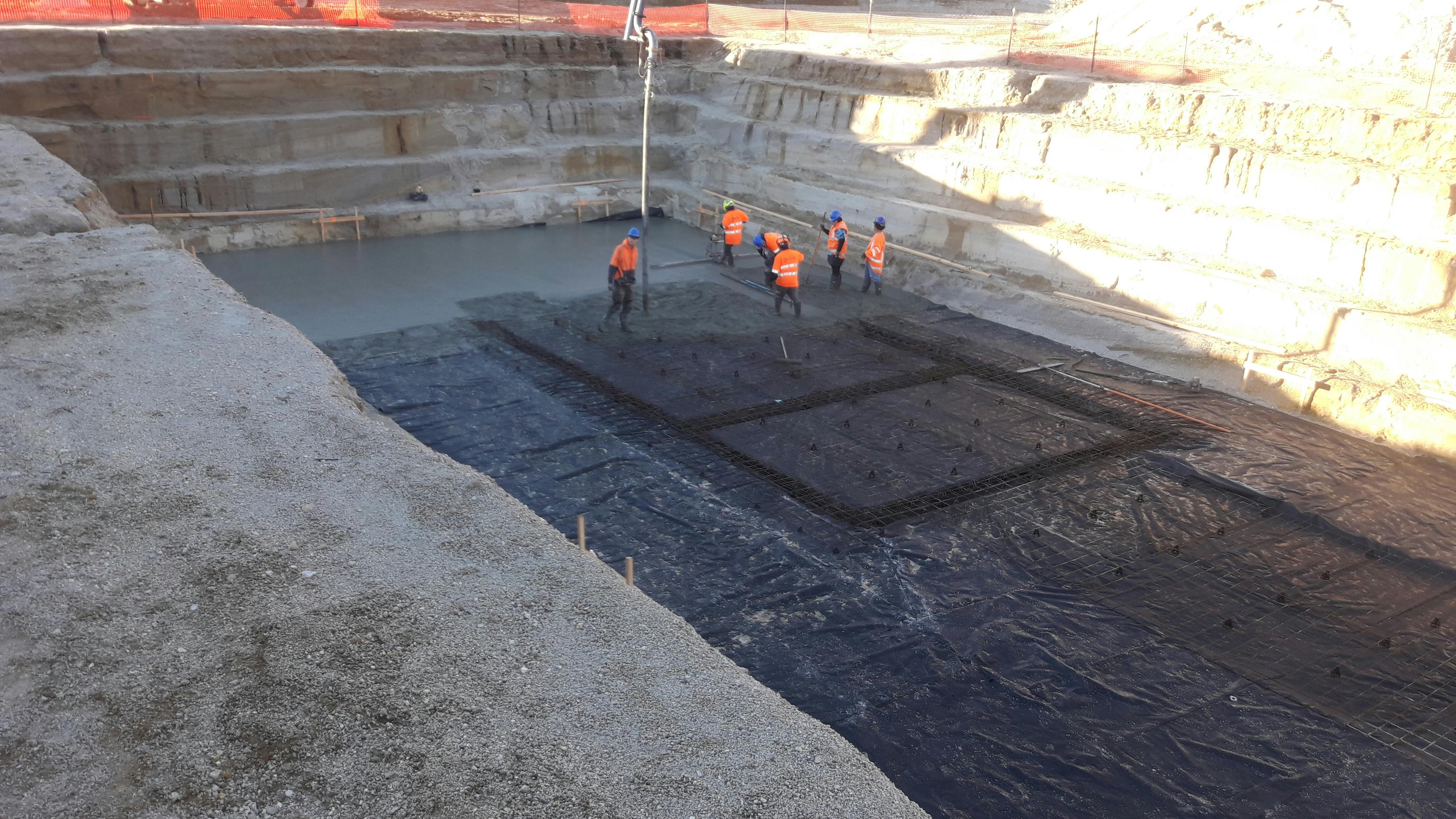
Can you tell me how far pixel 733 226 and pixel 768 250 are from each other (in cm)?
120

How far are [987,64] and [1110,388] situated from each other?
8995mm

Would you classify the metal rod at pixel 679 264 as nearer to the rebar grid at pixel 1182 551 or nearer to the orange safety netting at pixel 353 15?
the rebar grid at pixel 1182 551

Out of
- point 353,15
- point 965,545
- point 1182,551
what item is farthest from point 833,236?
point 353,15

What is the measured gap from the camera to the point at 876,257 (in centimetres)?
1512

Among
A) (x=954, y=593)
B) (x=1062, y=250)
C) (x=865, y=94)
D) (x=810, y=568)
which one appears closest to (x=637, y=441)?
(x=810, y=568)

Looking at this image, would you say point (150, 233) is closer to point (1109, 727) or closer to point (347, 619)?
point (347, 619)

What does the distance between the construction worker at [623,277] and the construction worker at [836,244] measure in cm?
310

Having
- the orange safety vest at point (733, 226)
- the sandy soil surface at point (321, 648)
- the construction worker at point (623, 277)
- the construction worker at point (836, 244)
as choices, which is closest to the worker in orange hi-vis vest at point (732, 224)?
the orange safety vest at point (733, 226)

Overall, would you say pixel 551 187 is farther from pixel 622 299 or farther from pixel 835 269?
pixel 622 299

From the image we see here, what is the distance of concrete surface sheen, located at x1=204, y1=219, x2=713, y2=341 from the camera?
46.4ft

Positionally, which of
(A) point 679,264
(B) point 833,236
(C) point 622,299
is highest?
(B) point 833,236

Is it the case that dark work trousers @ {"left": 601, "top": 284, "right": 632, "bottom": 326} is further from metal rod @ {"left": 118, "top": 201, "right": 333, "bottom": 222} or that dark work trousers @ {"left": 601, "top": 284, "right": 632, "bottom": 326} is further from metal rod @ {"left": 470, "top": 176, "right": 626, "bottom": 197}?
metal rod @ {"left": 118, "top": 201, "right": 333, "bottom": 222}

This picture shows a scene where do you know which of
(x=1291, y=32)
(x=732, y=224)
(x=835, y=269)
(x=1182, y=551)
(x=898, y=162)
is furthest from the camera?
(x=1291, y=32)

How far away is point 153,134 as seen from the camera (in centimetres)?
1723
